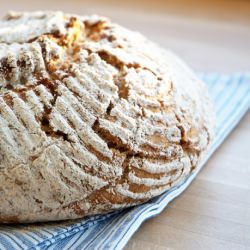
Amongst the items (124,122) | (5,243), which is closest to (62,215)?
(5,243)

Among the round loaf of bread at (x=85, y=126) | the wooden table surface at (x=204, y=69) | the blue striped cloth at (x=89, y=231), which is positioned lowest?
the wooden table surface at (x=204, y=69)

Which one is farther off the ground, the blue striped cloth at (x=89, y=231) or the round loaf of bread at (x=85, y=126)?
the round loaf of bread at (x=85, y=126)

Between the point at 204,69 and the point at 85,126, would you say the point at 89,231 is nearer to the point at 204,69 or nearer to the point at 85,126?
the point at 85,126

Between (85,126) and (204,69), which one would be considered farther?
(204,69)

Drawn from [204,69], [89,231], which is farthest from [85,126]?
[204,69]

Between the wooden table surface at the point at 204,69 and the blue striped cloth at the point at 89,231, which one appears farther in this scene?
the wooden table surface at the point at 204,69

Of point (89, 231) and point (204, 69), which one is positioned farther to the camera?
point (204, 69)

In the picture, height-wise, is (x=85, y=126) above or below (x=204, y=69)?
above
